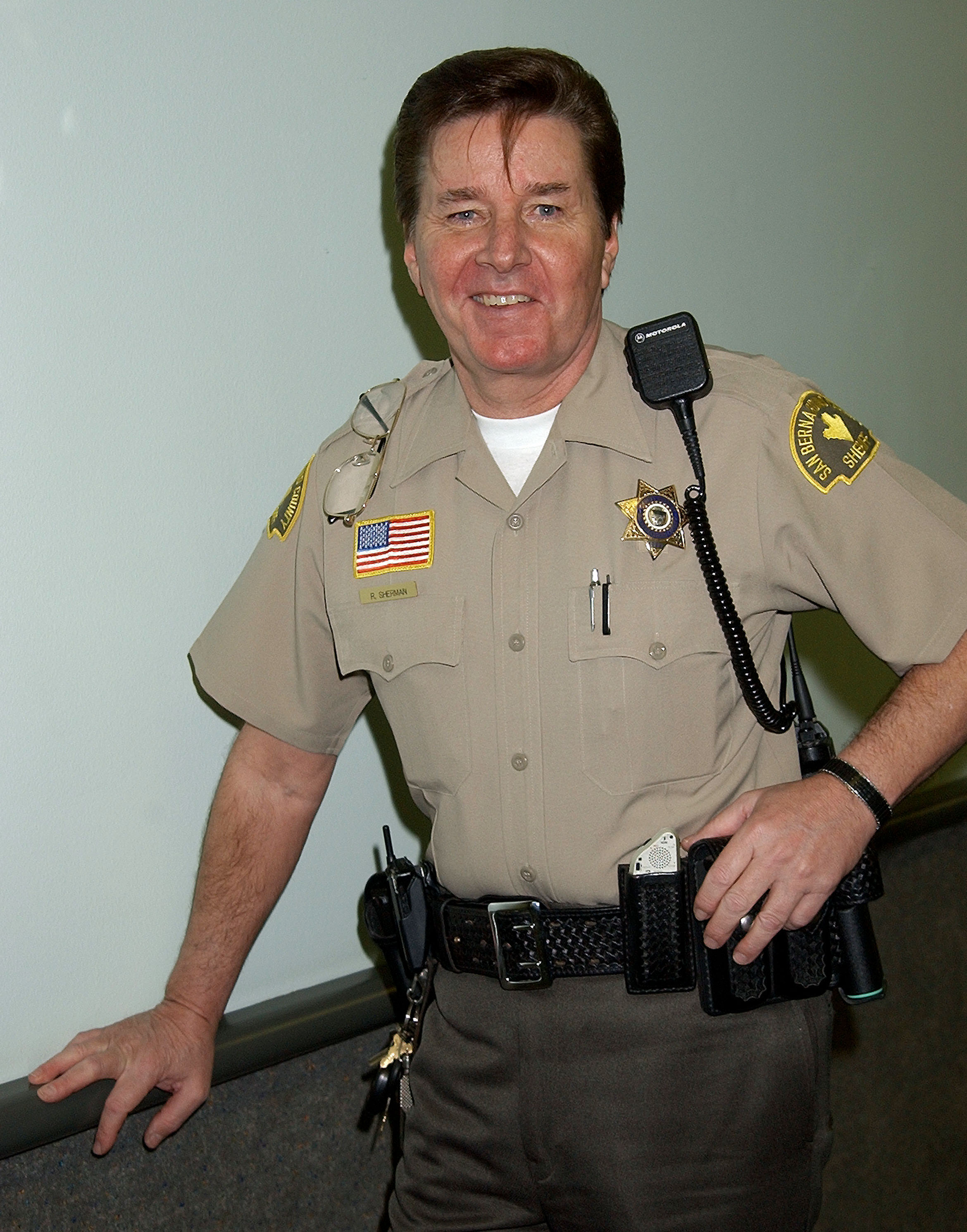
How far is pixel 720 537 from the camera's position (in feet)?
4.39

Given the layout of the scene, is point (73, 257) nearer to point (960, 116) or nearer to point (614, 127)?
point (614, 127)

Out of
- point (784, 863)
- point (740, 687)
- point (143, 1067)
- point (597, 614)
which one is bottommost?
point (143, 1067)

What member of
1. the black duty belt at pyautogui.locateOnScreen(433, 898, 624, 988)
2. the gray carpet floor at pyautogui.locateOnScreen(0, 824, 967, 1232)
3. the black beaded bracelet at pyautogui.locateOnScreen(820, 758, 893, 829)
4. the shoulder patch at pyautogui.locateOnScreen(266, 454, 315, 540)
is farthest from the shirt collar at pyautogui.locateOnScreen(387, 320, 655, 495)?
the gray carpet floor at pyautogui.locateOnScreen(0, 824, 967, 1232)

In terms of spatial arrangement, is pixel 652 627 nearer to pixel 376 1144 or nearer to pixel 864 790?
pixel 864 790

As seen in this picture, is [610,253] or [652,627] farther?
[610,253]

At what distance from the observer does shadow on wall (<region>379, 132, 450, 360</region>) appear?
5.34 feet

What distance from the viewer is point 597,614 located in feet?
4.41

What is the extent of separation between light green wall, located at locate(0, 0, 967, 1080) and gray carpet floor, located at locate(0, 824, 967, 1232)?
15 centimetres

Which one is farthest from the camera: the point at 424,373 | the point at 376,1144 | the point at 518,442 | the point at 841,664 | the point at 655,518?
the point at 841,664

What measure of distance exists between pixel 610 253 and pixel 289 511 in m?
0.54

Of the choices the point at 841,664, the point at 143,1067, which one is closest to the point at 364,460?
the point at 143,1067

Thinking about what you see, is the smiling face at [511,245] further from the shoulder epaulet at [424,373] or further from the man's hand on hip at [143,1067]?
the man's hand on hip at [143,1067]

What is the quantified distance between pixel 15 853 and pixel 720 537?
36.2 inches

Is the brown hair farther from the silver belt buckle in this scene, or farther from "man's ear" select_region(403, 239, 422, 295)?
the silver belt buckle
